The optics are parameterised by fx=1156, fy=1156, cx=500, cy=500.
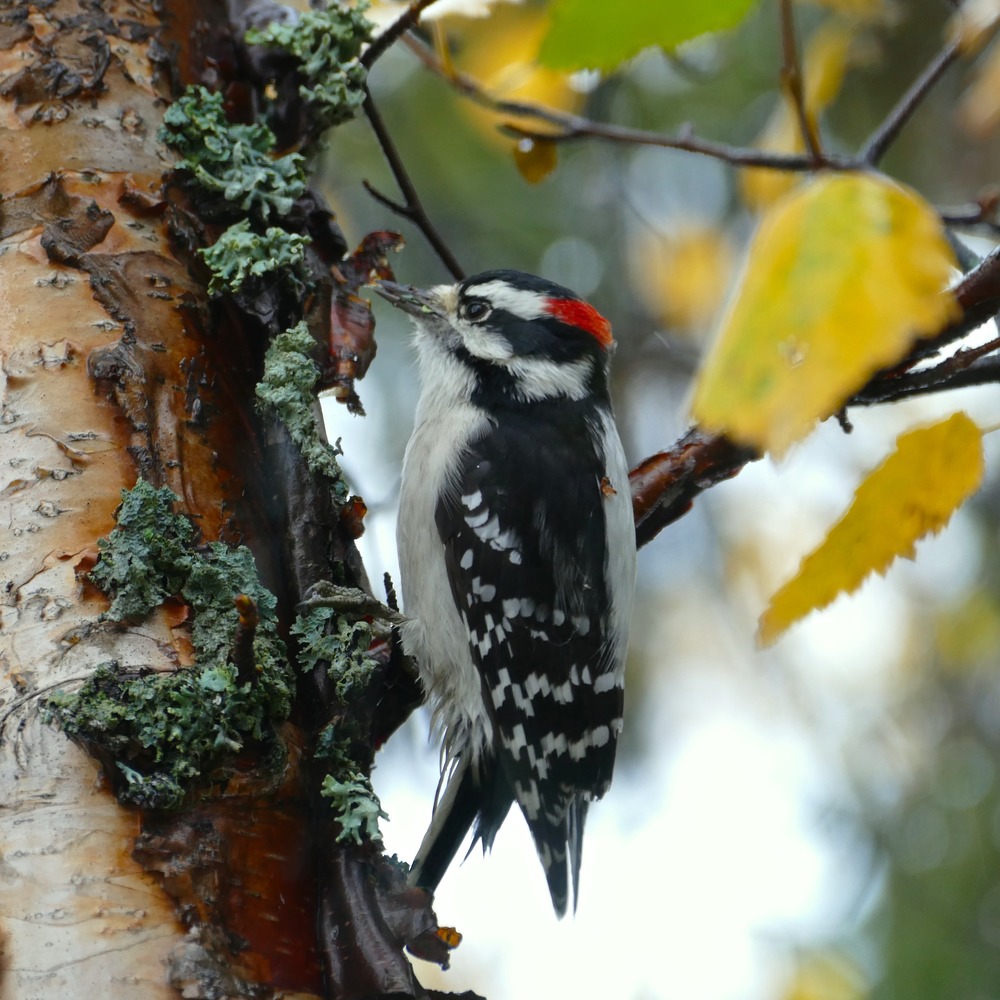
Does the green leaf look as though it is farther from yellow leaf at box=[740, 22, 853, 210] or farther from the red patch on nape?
the red patch on nape

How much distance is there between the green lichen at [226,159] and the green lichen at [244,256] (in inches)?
3.5

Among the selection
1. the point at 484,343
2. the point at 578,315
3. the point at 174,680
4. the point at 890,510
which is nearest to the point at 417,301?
the point at 484,343

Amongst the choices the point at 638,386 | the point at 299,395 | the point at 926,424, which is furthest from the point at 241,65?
the point at 638,386

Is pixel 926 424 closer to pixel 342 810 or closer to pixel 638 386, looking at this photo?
pixel 342 810

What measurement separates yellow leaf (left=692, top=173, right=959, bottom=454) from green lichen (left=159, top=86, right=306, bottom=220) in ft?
5.29

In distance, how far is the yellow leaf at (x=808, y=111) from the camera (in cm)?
234

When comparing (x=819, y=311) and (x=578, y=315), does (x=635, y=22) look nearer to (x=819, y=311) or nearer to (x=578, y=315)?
(x=819, y=311)

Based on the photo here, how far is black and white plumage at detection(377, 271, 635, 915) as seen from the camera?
2832mm

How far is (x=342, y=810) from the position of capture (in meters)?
1.95

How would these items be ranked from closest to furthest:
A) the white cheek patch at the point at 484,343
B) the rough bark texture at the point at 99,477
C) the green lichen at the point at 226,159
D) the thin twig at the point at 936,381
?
the rough bark texture at the point at 99,477, the thin twig at the point at 936,381, the green lichen at the point at 226,159, the white cheek patch at the point at 484,343

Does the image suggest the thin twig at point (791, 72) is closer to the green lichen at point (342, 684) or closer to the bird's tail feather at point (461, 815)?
the green lichen at point (342, 684)

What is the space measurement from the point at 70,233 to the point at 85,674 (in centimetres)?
89

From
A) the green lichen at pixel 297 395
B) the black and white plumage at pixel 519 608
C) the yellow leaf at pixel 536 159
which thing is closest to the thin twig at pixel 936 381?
the black and white plumage at pixel 519 608

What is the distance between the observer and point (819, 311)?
92cm
